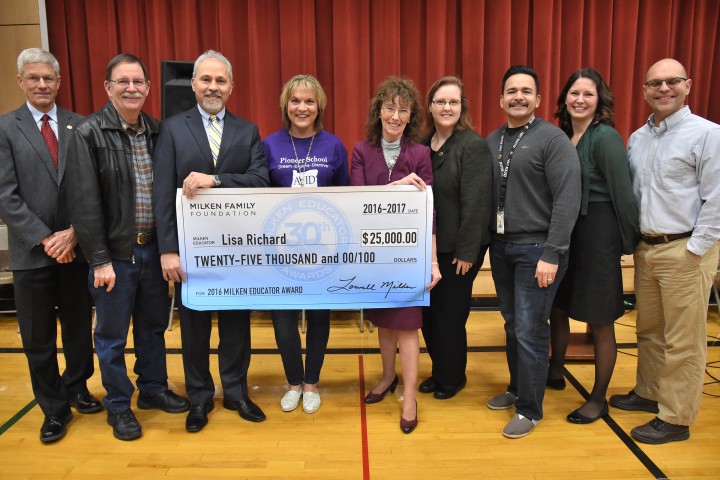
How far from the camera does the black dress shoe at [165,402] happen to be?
8.45 ft

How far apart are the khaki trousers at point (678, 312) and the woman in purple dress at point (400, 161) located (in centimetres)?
95

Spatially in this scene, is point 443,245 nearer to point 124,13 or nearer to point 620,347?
point 620,347

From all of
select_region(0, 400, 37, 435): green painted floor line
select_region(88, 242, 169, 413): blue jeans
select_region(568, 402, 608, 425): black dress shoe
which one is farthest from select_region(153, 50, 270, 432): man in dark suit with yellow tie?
select_region(568, 402, 608, 425): black dress shoe

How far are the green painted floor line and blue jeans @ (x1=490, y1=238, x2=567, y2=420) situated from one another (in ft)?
7.83

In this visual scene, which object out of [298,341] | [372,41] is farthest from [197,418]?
[372,41]

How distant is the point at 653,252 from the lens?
226 centimetres

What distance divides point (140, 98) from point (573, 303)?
212 cm

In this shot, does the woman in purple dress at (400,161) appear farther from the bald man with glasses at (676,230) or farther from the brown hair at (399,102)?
the bald man with glasses at (676,230)

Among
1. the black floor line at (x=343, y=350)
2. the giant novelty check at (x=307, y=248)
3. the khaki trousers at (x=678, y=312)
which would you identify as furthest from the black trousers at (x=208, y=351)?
the khaki trousers at (x=678, y=312)

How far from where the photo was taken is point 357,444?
2299mm

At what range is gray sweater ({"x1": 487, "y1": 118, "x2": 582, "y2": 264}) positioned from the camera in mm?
2143

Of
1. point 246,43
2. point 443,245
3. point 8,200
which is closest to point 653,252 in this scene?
point 443,245

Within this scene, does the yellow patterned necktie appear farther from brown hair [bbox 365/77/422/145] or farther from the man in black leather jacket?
brown hair [bbox 365/77/422/145]

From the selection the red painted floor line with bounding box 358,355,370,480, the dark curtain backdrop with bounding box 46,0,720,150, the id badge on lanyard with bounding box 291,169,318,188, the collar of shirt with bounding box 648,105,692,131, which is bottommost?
the red painted floor line with bounding box 358,355,370,480
